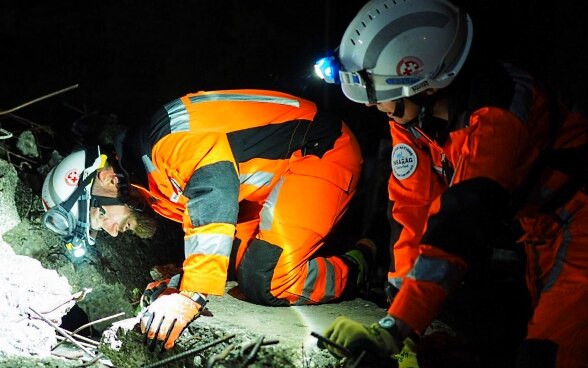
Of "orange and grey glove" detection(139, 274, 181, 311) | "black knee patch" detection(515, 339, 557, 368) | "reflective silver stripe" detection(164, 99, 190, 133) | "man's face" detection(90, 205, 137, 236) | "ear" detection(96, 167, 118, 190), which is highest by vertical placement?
"reflective silver stripe" detection(164, 99, 190, 133)

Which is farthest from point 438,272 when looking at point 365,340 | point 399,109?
point 399,109

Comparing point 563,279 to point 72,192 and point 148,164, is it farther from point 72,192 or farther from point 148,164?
→ point 72,192

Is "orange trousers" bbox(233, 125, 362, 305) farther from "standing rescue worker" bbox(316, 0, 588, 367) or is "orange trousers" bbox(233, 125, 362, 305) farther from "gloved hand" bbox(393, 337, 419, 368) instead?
"gloved hand" bbox(393, 337, 419, 368)

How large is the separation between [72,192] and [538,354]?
313 cm

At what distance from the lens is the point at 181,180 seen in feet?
11.5

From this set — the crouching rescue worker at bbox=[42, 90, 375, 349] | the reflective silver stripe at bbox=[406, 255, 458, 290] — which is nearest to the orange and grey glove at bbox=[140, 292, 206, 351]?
the crouching rescue worker at bbox=[42, 90, 375, 349]

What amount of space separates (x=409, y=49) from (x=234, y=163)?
4.19 ft

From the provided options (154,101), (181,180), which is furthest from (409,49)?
(154,101)

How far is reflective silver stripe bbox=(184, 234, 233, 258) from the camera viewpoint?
3189 millimetres

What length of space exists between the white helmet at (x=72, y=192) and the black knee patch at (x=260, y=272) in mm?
1222

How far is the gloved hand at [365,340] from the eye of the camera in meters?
2.13

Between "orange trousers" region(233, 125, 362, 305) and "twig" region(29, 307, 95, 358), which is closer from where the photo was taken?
"twig" region(29, 307, 95, 358)

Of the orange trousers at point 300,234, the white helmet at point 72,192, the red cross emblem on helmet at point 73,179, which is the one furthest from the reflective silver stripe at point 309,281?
the red cross emblem on helmet at point 73,179

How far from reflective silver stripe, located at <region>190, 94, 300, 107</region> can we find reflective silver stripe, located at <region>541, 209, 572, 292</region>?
201 cm
